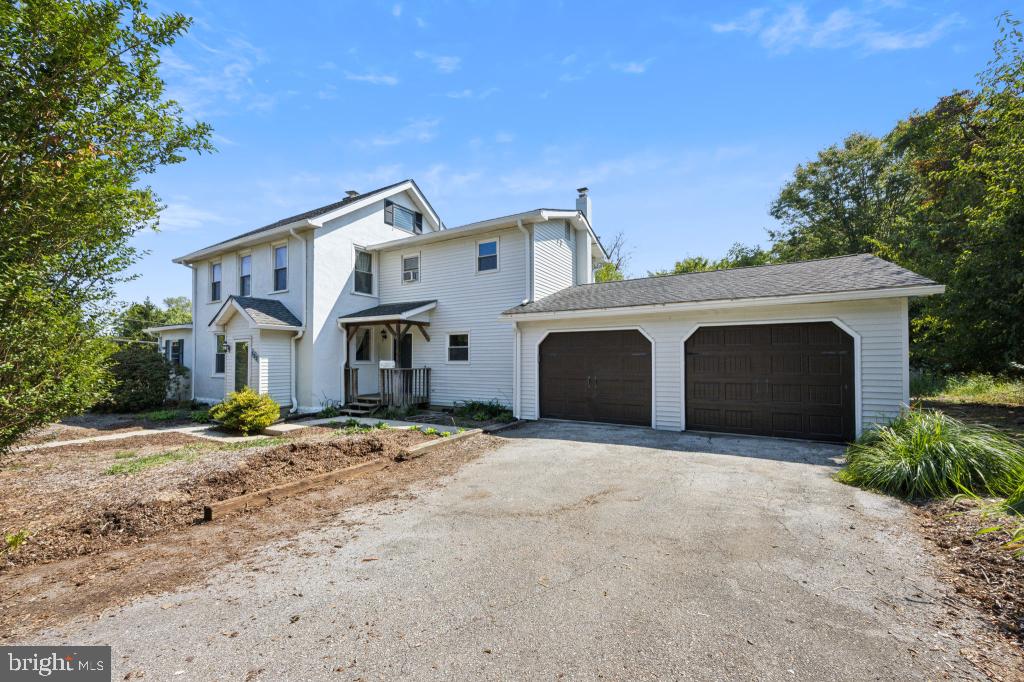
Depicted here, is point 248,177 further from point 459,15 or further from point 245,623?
point 245,623

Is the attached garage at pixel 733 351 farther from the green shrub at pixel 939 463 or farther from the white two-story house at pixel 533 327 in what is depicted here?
the green shrub at pixel 939 463

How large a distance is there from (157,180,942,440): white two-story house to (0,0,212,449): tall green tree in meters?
7.59

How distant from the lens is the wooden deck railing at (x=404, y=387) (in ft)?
42.0

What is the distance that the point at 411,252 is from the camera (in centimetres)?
1434

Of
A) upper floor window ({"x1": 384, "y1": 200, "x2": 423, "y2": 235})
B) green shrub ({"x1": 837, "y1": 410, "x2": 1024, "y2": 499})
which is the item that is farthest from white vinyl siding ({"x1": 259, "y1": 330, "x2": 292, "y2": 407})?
green shrub ({"x1": 837, "y1": 410, "x2": 1024, "y2": 499})

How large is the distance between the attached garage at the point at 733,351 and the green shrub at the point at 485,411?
0.53 m

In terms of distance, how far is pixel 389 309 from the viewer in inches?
537

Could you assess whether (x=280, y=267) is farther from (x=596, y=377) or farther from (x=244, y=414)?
(x=596, y=377)

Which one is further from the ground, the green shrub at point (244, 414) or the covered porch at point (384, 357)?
the covered porch at point (384, 357)

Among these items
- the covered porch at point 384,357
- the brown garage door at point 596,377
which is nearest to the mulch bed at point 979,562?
the brown garage door at point 596,377

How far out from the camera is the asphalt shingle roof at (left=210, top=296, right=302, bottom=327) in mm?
12227

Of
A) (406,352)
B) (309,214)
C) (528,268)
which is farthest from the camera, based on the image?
(309,214)

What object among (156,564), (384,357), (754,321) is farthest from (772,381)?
(384,357)

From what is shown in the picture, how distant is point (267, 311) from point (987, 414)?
750 inches
